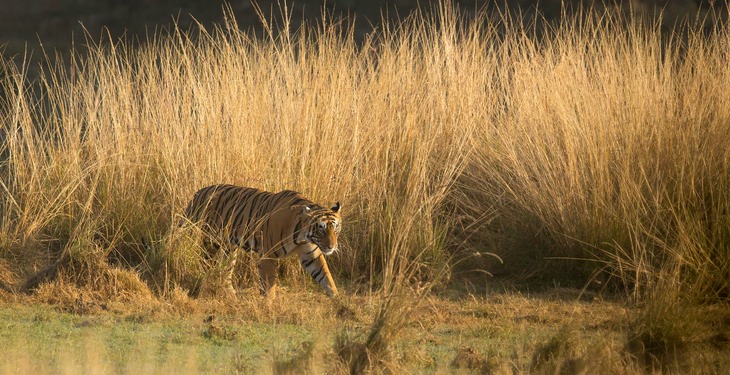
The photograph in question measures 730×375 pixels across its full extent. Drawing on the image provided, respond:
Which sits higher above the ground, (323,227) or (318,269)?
(323,227)

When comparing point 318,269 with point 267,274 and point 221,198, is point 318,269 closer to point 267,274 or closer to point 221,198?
point 267,274

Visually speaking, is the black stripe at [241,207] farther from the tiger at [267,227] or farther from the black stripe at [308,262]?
the black stripe at [308,262]

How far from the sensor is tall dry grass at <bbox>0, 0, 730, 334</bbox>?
5910 mm

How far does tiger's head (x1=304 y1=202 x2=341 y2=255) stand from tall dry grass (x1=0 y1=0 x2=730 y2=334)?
43cm

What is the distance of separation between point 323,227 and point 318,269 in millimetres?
331

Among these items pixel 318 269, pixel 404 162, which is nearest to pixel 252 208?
pixel 318 269

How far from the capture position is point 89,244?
Answer: 590 centimetres

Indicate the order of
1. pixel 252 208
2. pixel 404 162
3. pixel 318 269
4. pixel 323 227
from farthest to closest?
pixel 404 162
pixel 252 208
pixel 318 269
pixel 323 227

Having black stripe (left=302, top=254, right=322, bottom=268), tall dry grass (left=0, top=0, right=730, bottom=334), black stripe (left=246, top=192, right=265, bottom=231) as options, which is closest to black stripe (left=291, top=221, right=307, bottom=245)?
black stripe (left=302, top=254, right=322, bottom=268)

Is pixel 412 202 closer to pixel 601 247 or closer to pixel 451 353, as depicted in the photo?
pixel 601 247

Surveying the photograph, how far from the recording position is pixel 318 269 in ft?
18.9

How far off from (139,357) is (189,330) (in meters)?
0.56

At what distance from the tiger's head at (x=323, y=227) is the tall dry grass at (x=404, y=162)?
0.43 meters

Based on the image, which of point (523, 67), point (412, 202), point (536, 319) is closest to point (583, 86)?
point (523, 67)
